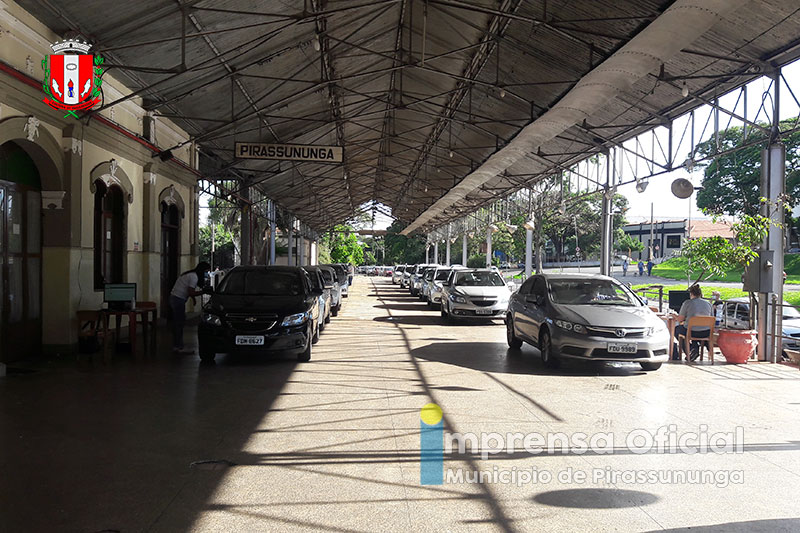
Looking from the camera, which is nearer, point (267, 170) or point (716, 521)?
point (716, 521)

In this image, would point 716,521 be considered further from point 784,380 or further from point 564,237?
point 564,237

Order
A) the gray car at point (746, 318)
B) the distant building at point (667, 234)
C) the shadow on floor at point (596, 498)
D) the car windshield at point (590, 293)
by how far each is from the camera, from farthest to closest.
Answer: the distant building at point (667, 234) → the gray car at point (746, 318) → the car windshield at point (590, 293) → the shadow on floor at point (596, 498)

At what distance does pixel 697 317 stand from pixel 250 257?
65.9ft

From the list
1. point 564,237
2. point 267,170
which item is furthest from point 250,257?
point 564,237

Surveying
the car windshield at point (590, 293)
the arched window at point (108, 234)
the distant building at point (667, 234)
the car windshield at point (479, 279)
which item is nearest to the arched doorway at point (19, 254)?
the arched window at point (108, 234)

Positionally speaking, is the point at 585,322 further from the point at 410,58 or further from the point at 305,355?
the point at 410,58

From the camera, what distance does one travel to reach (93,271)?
12.1m

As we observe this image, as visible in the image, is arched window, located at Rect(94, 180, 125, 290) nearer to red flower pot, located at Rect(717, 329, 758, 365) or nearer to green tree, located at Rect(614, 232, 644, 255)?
red flower pot, located at Rect(717, 329, 758, 365)

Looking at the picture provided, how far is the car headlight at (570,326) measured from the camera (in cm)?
1016

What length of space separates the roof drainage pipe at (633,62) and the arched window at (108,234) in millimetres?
9018

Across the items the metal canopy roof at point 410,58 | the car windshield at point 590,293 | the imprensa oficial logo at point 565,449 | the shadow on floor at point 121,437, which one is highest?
the metal canopy roof at point 410,58

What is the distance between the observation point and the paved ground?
432 cm

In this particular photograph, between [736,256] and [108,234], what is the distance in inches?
500

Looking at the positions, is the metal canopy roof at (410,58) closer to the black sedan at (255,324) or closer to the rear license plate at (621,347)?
the black sedan at (255,324)
